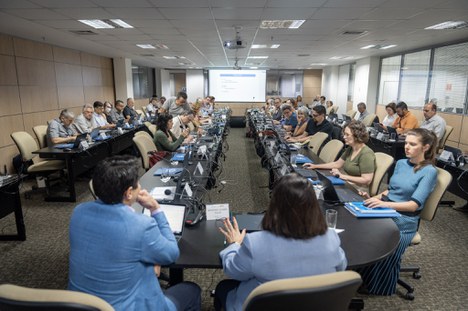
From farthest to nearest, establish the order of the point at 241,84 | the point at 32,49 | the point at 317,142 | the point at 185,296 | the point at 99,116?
1. the point at 241,84
2. the point at 99,116
3. the point at 32,49
4. the point at 317,142
5. the point at 185,296

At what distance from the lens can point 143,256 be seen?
1.27 metres

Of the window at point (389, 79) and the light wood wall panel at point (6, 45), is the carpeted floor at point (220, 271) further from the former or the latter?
the window at point (389, 79)

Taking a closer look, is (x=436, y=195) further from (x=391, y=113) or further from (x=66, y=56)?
(x=66, y=56)

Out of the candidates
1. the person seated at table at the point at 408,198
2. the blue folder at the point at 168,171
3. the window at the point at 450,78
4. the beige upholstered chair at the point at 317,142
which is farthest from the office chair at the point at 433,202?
the window at the point at 450,78

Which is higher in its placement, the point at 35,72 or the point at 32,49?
the point at 32,49

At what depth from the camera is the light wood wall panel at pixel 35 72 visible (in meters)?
→ 6.15

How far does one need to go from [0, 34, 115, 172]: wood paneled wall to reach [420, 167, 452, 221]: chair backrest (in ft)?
21.6

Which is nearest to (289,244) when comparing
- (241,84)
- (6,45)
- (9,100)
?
(9,100)

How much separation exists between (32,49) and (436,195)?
24.6 feet

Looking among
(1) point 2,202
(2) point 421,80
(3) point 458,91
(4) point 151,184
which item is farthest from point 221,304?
(2) point 421,80

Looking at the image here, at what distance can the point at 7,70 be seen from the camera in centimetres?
578

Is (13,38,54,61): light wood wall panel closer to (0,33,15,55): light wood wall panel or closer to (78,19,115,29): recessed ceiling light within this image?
(0,33,15,55): light wood wall panel

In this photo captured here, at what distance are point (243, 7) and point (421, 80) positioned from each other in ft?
20.9

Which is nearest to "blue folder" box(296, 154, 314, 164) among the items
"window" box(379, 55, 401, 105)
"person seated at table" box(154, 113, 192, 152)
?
"person seated at table" box(154, 113, 192, 152)
